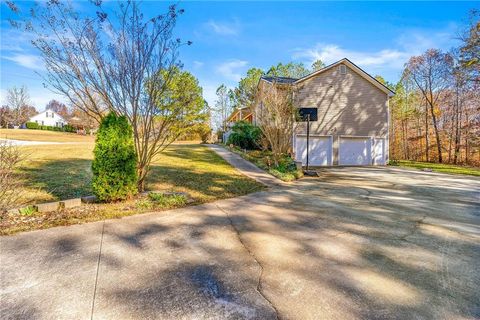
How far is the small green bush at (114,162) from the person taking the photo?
16.6ft

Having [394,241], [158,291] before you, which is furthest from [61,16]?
[394,241]

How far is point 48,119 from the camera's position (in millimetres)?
57219

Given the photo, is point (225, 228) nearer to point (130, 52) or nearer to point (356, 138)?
point (130, 52)

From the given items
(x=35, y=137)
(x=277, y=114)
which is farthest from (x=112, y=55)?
(x=35, y=137)

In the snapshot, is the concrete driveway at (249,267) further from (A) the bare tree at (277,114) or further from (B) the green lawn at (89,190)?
(A) the bare tree at (277,114)

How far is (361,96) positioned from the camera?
1664cm

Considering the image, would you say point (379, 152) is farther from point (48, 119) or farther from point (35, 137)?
point (48, 119)

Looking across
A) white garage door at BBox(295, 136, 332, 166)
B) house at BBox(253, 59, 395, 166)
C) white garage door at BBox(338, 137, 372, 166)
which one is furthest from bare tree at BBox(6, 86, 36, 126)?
white garage door at BBox(338, 137, 372, 166)

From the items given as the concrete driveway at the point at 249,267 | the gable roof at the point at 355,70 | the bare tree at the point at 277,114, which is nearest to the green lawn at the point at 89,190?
the concrete driveway at the point at 249,267

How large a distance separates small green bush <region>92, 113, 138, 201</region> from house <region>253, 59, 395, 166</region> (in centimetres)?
1158

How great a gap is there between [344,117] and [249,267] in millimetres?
15833

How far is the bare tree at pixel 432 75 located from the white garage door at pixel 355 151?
9.96 m

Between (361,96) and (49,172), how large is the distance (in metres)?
18.2

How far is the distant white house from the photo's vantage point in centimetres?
5549
